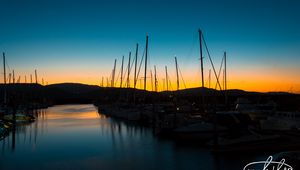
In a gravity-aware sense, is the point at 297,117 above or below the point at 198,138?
above

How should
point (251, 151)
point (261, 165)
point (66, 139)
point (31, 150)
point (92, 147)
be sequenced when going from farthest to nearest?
point (66, 139), point (92, 147), point (31, 150), point (251, 151), point (261, 165)

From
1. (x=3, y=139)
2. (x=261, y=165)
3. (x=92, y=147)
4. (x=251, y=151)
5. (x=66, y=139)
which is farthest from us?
(x=66, y=139)

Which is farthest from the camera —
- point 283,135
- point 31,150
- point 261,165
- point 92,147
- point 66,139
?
point 66,139

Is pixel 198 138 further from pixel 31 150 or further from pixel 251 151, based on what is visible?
pixel 31 150

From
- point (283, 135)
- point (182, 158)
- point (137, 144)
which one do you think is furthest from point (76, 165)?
point (283, 135)

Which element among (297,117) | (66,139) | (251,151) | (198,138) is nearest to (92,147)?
(66,139)

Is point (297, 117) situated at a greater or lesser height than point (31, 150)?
greater

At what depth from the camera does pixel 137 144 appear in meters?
31.9

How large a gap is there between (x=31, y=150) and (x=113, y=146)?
8.05 m

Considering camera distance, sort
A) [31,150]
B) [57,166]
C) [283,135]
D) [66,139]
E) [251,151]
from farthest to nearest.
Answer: [66,139], [31,150], [283,135], [251,151], [57,166]

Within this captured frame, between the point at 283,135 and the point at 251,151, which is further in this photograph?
the point at 283,135

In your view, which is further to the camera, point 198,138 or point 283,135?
point 198,138

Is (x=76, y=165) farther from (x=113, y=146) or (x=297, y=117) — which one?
(x=297, y=117)

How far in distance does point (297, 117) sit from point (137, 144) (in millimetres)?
16626
